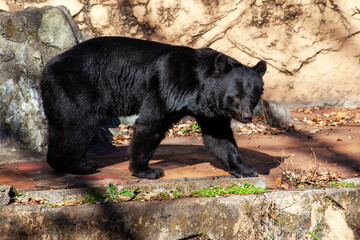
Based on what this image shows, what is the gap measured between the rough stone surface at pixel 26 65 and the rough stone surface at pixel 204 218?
2.12 metres

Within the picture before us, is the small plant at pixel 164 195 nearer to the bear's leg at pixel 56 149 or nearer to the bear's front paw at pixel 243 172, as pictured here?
the bear's front paw at pixel 243 172

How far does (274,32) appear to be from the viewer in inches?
418

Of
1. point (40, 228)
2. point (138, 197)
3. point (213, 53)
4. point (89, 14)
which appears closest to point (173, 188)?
point (138, 197)

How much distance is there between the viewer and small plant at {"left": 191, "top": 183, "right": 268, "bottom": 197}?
422 centimetres

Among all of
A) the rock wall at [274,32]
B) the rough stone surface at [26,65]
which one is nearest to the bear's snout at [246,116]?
the rough stone surface at [26,65]

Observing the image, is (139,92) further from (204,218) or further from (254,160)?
(254,160)

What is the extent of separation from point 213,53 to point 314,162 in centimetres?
212

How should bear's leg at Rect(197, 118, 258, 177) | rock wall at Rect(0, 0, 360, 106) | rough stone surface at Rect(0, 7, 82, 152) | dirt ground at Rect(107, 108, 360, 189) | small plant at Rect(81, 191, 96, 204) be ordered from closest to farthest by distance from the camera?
small plant at Rect(81, 191, 96, 204) → bear's leg at Rect(197, 118, 258, 177) → dirt ground at Rect(107, 108, 360, 189) → rough stone surface at Rect(0, 7, 82, 152) → rock wall at Rect(0, 0, 360, 106)

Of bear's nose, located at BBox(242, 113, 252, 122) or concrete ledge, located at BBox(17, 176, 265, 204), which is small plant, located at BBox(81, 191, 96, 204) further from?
bear's nose, located at BBox(242, 113, 252, 122)

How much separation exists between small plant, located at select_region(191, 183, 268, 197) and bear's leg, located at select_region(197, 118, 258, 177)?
38 centimetres

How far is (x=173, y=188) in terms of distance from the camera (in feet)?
14.0

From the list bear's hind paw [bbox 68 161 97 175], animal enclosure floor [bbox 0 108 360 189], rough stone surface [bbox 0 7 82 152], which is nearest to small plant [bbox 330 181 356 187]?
animal enclosure floor [bbox 0 108 360 189]

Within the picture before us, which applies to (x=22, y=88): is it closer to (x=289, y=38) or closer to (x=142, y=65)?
(x=142, y=65)

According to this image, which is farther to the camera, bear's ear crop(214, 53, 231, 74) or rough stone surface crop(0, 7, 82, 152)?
rough stone surface crop(0, 7, 82, 152)
